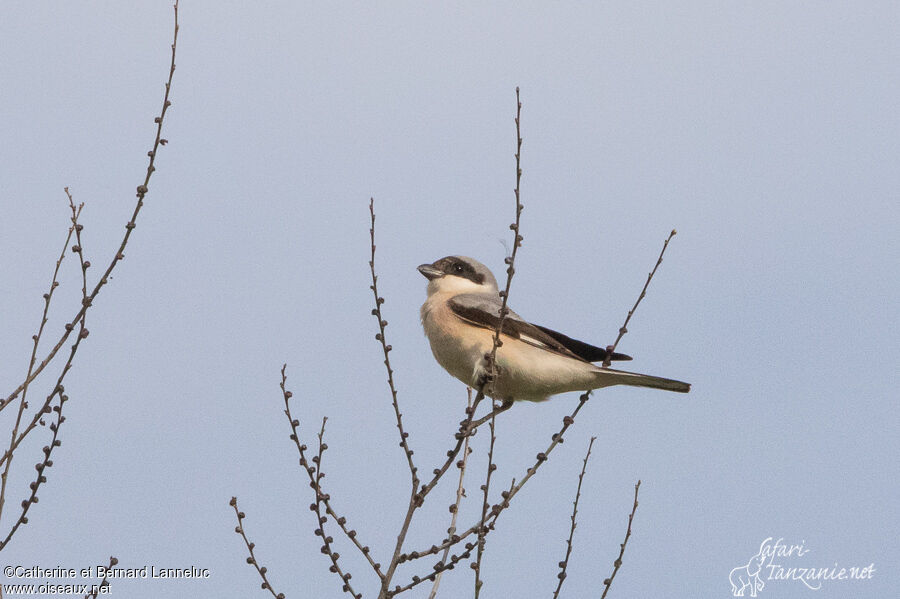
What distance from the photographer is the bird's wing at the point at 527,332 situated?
678 cm

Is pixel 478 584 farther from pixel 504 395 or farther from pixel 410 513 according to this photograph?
pixel 504 395

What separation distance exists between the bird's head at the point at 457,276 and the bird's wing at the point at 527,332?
84 cm

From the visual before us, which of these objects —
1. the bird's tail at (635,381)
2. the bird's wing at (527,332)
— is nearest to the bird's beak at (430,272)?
the bird's wing at (527,332)

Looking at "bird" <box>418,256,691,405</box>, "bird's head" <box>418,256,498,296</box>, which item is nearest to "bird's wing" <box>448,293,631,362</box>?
"bird" <box>418,256,691,405</box>

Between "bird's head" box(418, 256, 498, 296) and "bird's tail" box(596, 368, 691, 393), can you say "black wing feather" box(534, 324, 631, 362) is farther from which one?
"bird's head" box(418, 256, 498, 296)

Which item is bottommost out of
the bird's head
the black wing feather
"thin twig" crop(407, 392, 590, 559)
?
"thin twig" crop(407, 392, 590, 559)

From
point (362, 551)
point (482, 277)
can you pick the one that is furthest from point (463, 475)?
point (482, 277)

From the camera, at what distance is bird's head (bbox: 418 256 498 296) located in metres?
7.95

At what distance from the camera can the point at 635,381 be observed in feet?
21.4

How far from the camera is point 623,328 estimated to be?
559 centimetres

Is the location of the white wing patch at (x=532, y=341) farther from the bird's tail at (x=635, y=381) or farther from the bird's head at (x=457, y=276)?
the bird's head at (x=457, y=276)

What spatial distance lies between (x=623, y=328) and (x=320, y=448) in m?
1.91

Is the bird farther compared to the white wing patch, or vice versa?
the white wing patch

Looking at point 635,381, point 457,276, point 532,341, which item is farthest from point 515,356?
point 457,276
